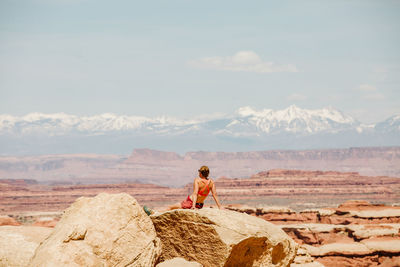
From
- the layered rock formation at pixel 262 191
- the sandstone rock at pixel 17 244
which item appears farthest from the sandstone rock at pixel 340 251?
the layered rock formation at pixel 262 191

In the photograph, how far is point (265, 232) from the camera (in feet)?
44.7

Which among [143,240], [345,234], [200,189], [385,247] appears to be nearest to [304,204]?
[345,234]

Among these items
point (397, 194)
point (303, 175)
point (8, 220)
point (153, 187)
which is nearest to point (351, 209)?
point (8, 220)

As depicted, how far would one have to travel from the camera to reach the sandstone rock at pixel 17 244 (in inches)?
530

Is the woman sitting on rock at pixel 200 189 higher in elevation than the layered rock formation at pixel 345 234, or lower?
higher

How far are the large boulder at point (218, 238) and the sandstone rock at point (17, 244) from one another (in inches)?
122

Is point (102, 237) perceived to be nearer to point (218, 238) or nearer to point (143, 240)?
point (143, 240)

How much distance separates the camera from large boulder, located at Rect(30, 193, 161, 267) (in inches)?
458

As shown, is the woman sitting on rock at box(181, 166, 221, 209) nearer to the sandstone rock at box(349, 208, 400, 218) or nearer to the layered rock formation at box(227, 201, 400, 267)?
the layered rock formation at box(227, 201, 400, 267)

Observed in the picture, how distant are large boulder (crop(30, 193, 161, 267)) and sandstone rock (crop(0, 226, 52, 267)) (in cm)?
145

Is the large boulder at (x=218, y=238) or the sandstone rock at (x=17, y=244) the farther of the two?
the sandstone rock at (x=17, y=244)

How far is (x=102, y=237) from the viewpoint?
1212 cm

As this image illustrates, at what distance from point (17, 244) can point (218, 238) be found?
4956 mm

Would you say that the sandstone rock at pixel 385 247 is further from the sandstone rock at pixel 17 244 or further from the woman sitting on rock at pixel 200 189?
the sandstone rock at pixel 17 244
